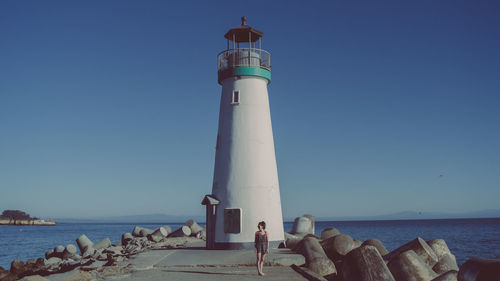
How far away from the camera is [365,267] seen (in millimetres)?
10766

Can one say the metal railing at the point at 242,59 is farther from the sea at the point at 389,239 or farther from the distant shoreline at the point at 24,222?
the distant shoreline at the point at 24,222

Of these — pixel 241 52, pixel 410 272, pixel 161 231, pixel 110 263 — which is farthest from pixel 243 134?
pixel 161 231

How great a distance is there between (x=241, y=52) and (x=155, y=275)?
10.4 m

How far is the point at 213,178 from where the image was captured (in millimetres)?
18984

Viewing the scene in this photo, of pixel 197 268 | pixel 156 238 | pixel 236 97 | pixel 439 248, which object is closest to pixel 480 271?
pixel 197 268

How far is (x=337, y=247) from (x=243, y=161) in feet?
16.3

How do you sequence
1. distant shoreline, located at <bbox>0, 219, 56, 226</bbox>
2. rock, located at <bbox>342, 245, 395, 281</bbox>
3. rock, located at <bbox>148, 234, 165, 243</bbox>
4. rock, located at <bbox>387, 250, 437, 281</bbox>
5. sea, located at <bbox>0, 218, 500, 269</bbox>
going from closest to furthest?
1. rock, located at <bbox>342, 245, 395, 281</bbox>
2. rock, located at <bbox>387, 250, 437, 281</bbox>
3. rock, located at <bbox>148, 234, 165, 243</bbox>
4. sea, located at <bbox>0, 218, 500, 269</bbox>
5. distant shoreline, located at <bbox>0, 219, 56, 226</bbox>

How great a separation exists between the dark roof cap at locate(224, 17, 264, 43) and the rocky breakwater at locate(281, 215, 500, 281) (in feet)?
29.9

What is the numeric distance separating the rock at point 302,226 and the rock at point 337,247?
1084 cm

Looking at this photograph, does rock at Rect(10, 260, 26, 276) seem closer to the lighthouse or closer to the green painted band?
the lighthouse

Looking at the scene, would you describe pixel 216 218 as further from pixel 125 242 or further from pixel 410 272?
pixel 125 242

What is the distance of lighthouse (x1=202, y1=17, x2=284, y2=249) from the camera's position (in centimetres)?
1783

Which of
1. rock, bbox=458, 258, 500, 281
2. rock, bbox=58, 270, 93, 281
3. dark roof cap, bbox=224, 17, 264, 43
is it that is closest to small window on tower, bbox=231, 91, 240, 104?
dark roof cap, bbox=224, 17, 264, 43

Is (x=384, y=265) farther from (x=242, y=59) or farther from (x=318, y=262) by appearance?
(x=242, y=59)
